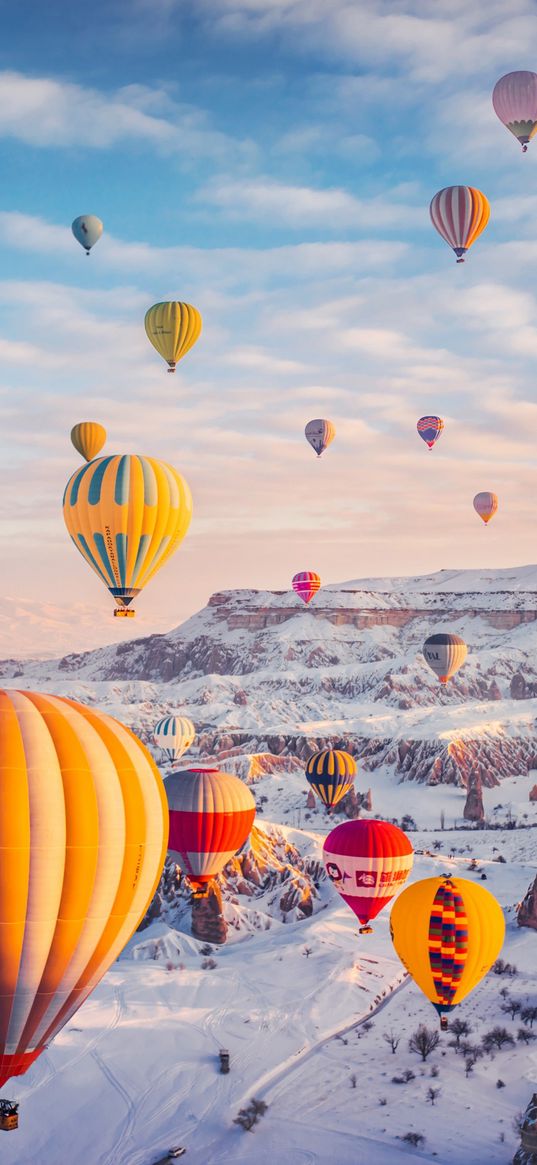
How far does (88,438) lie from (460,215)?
23.3m

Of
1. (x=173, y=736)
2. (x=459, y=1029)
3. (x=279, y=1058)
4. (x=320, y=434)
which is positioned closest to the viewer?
(x=279, y=1058)

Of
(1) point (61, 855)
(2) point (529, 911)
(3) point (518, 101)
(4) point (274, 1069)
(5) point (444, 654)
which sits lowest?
(4) point (274, 1069)

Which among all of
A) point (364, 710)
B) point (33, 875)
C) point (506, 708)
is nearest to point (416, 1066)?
point (33, 875)

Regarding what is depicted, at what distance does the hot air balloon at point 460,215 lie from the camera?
5850cm

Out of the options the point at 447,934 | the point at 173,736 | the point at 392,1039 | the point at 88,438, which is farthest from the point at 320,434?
the point at 447,934

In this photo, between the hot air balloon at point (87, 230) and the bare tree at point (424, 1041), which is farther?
the hot air balloon at point (87, 230)

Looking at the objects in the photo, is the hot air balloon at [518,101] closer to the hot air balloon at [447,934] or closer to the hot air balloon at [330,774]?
the hot air balloon at [447,934]

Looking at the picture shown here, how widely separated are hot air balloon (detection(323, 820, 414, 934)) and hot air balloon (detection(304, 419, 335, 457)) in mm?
45329

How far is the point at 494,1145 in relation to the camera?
1294 inches

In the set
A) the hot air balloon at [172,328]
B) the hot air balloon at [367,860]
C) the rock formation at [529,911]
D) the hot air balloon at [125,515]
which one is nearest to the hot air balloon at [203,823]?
the hot air balloon at [367,860]

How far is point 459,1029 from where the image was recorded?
139 feet

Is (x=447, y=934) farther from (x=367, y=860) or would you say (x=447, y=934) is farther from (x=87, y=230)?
(x=87, y=230)

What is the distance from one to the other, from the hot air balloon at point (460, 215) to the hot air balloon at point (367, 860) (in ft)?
96.9

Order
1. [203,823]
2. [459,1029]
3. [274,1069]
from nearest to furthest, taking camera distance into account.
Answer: [274,1069]
[459,1029]
[203,823]
